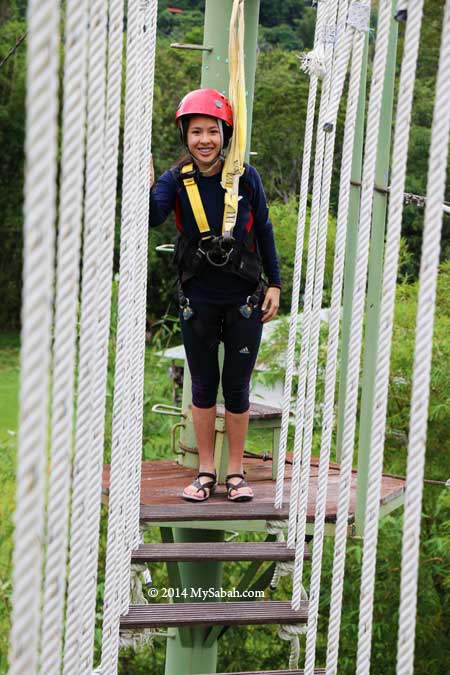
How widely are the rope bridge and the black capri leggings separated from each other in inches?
8.3

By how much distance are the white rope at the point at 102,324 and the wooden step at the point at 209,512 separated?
0.89 meters

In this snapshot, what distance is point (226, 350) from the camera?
2377 millimetres

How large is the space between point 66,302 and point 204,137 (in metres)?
1.35

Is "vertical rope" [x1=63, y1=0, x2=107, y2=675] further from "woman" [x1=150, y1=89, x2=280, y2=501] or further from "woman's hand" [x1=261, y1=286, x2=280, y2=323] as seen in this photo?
"woman's hand" [x1=261, y1=286, x2=280, y2=323]

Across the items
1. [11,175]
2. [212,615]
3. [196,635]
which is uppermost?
[11,175]

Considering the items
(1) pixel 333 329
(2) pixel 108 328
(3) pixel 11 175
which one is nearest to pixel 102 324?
(2) pixel 108 328

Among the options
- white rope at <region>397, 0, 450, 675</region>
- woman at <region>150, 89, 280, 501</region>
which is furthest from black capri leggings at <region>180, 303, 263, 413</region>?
white rope at <region>397, 0, 450, 675</region>

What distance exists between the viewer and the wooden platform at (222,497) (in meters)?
2.28

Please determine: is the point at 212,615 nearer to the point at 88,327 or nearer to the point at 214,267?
the point at 214,267

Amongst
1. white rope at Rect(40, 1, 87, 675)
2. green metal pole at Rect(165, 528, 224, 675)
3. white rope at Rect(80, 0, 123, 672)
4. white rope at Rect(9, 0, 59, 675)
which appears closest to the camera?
white rope at Rect(9, 0, 59, 675)

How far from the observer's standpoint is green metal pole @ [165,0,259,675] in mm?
2754

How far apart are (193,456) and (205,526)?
0.54 meters

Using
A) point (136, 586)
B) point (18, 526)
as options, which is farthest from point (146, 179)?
point (18, 526)

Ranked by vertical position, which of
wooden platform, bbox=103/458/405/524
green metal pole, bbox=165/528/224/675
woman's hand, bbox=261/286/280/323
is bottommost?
green metal pole, bbox=165/528/224/675
